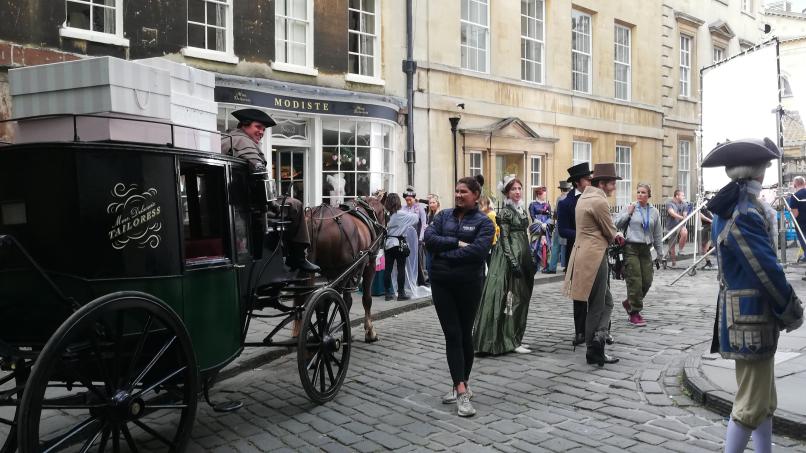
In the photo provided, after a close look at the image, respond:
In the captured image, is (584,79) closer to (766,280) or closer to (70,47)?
(70,47)

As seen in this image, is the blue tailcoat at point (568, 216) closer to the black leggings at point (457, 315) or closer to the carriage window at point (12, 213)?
the black leggings at point (457, 315)

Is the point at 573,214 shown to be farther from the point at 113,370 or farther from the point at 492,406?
the point at 113,370

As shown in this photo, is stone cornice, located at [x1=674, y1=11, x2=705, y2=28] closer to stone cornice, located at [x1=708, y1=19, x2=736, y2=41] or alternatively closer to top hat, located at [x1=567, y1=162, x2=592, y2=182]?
stone cornice, located at [x1=708, y1=19, x2=736, y2=41]

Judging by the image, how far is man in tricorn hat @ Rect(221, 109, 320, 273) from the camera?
17.6 feet

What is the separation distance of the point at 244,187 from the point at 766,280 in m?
3.52

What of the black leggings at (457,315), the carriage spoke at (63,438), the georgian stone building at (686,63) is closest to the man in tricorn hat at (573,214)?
the black leggings at (457,315)

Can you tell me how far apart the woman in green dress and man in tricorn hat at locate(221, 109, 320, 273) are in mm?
2074

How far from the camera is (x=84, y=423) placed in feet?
11.8

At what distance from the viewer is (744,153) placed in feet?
12.5

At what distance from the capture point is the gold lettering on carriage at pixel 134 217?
12.6 feet

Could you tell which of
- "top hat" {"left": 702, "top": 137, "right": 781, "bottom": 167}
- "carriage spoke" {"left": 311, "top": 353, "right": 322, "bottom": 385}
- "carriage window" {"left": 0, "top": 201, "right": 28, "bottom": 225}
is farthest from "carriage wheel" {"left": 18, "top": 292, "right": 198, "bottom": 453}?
"top hat" {"left": 702, "top": 137, "right": 781, "bottom": 167}

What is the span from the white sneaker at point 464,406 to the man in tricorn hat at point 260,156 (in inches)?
74.6

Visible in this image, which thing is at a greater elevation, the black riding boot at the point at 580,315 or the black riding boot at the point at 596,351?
the black riding boot at the point at 580,315

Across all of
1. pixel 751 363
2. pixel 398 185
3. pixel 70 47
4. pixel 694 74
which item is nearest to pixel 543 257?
pixel 398 185
